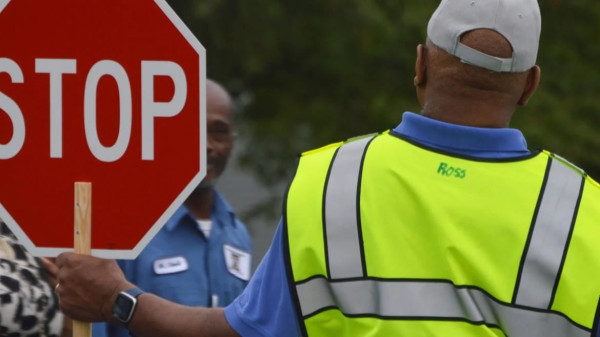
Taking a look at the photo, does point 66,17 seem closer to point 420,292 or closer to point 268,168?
point 420,292

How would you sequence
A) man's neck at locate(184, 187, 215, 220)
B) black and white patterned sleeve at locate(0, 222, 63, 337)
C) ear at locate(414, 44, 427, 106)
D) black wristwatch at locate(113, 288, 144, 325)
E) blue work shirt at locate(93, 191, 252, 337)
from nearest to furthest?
1. ear at locate(414, 44, 427, 106)
2. black wristwatch at locate(113, 288, 144, 325)
3. black and white patterned sleeve at locate(0, 222, 63, 337)
4. blue work shirt at locate(93, 191, 252, 337)
5. man's neck at locate(184, 187, 215, 220)

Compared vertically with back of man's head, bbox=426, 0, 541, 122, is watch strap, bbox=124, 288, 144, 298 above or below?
below

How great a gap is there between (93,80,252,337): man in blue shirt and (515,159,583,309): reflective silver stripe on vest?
186 cm

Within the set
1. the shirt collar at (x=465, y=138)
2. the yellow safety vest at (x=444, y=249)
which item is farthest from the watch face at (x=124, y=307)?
the shirt collar at (x=465, y=138)

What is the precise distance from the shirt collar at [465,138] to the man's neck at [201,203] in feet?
6.97

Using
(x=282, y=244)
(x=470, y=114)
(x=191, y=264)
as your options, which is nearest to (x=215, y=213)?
(x=191, y=264)

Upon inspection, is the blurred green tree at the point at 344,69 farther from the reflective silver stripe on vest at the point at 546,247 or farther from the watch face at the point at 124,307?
the reflective silver stripe on vest at the point at 546,247

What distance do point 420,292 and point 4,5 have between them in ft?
4.28

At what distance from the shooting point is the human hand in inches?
127

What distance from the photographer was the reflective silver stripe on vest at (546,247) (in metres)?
2.83

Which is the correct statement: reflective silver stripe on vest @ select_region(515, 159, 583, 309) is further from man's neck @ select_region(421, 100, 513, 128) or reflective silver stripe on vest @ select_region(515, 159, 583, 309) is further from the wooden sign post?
the wooden sign post

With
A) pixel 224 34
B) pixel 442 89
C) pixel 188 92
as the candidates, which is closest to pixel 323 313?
pixel 442 89

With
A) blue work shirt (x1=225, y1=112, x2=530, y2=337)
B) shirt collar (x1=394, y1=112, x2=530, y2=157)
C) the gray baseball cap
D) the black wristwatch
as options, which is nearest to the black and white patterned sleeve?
the black wristwatch

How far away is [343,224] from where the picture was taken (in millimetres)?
2869
